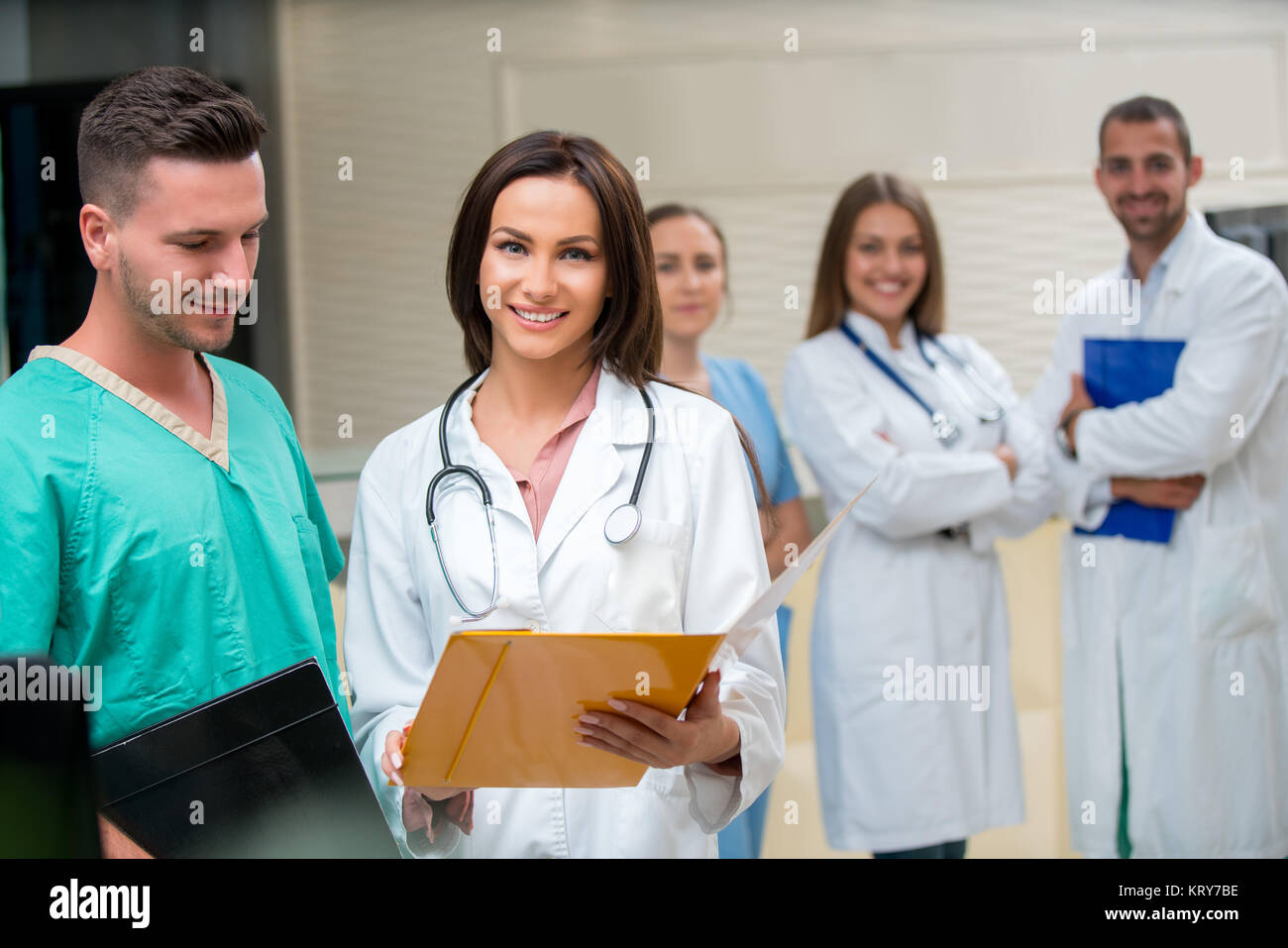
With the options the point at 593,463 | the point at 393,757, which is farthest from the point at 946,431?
the point at 393,757

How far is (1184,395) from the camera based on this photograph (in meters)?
2.07

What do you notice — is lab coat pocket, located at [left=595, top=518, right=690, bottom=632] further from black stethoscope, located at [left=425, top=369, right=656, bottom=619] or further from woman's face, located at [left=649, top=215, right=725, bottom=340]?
woman's face, located at [left=649, top=215, right=725, bottom=340]

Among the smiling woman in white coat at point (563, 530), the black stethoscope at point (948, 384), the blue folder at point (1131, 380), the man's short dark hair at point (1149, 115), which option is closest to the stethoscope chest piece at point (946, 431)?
the black stethoscope at point (948, 384)

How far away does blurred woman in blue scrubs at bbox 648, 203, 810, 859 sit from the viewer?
224 cm

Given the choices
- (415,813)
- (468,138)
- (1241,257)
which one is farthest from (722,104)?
(415,813)

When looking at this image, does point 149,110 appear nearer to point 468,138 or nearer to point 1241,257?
point 1241,257

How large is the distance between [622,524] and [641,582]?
58 millimetres

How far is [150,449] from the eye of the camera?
1211 millimetres

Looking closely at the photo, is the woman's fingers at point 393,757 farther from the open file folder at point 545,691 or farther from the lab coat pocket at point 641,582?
the lab coat pocket at point 641,582

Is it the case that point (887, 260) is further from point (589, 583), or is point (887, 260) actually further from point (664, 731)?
point (664, 731)

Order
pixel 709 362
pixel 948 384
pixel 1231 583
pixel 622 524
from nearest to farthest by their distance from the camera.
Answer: pixel 622 524
pixel 1231 583
pixel 948 384
pixel 709 362

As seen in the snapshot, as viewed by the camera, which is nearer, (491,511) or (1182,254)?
(491,511)

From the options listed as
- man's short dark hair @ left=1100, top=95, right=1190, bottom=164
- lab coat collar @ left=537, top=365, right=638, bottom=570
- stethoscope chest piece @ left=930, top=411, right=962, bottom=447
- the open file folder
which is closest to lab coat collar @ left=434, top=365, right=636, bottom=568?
lab coat collar @ left=537, top=365, right=638, bottom=570
